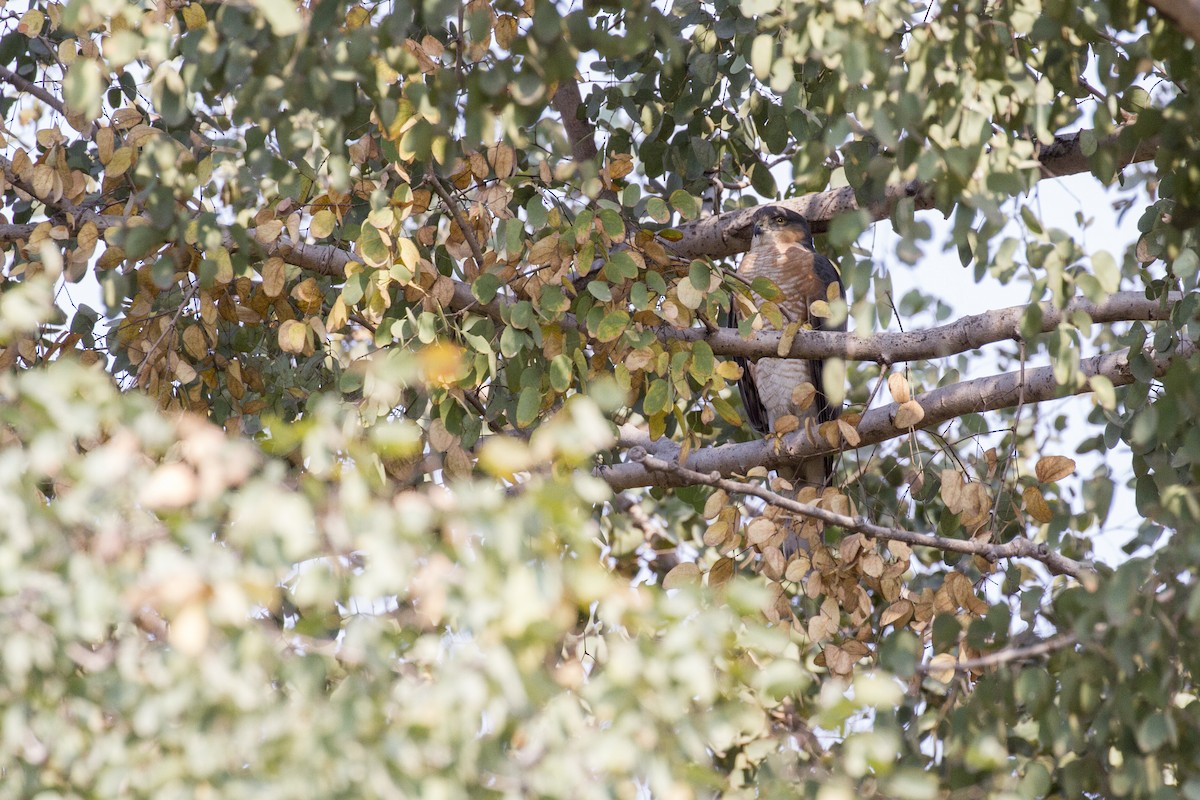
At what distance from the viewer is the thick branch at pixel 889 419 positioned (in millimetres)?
2863

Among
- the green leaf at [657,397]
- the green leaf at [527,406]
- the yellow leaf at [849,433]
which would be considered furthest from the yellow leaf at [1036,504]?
the green leaf at [527,406]

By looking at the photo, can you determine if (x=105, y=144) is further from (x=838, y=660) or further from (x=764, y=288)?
(x=838, y=660)

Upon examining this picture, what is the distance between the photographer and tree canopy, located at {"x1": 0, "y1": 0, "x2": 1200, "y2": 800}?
1.10 metres

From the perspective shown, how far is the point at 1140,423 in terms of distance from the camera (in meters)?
1.55

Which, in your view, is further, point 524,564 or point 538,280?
point 538,280

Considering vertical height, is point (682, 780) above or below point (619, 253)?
below

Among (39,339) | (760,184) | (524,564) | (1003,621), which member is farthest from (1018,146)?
(39,339)

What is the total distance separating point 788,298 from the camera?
4.37m

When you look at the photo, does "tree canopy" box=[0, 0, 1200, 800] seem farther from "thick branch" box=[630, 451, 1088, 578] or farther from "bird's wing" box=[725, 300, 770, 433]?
"bird's wing" box=[725, 300, 770, 433]

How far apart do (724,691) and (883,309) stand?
777mm

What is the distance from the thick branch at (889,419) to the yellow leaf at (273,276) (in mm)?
882

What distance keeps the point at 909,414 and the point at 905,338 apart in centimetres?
22

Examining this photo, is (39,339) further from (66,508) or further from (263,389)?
(66,508)

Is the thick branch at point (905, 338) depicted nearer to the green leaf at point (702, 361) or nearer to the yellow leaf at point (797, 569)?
the green leaf at point (702, 361)
